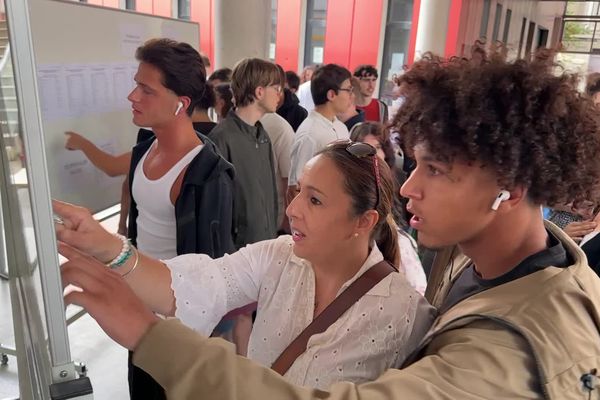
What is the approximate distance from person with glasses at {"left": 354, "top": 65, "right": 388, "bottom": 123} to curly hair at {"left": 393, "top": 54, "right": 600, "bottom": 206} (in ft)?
12.6

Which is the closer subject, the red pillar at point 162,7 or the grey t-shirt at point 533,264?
the grey t-shirt at point 533,264

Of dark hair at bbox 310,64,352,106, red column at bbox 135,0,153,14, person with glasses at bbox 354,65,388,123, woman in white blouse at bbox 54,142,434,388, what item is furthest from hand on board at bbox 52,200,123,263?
red column at bbox 135,0,153,14

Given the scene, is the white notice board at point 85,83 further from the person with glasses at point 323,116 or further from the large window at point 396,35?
the large window at point 396,35

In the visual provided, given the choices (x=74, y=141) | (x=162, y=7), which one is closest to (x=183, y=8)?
(x=162, y=7)

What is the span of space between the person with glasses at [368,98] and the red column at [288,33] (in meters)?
4.46

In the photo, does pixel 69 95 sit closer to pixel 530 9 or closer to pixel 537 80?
pixel 537 80

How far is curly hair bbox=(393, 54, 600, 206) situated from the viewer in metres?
0.86

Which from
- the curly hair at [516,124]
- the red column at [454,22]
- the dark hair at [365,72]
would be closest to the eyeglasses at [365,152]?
the curly hair at [516,124]

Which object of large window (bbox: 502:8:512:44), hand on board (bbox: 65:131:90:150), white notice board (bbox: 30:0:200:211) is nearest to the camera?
white notice board (bbox: 30:0:200:211)

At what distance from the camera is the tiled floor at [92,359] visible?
98.5 inches

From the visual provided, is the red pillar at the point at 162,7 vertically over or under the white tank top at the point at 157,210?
over

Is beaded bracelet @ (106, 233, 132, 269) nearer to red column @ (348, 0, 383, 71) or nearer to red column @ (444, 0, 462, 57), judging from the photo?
red column @ (444, 0, 462, 57)

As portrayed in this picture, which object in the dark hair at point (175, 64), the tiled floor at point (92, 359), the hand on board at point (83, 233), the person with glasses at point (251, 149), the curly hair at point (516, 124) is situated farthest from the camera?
the person with glasses at point (251, 149)

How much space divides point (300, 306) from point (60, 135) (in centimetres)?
157
